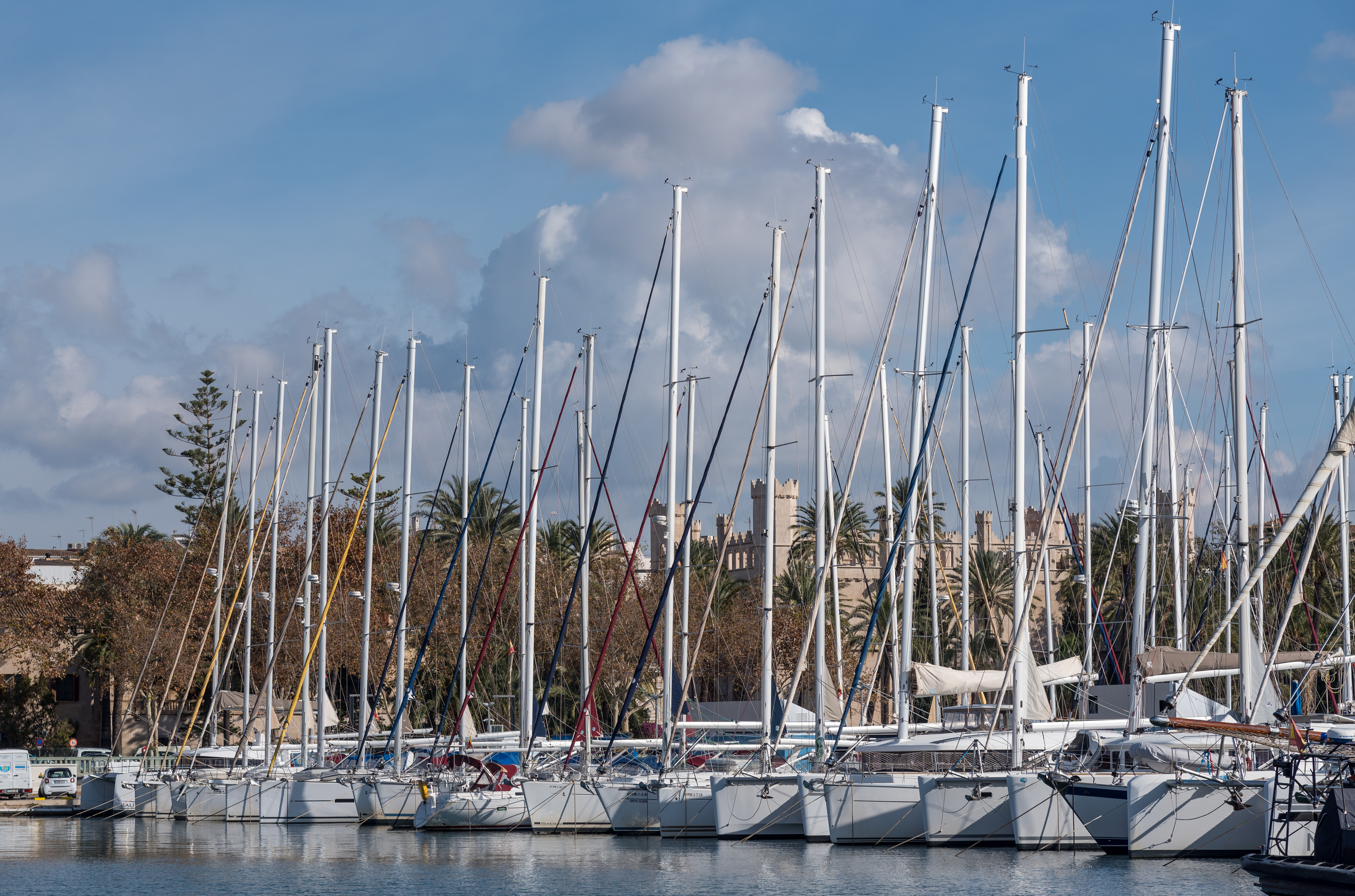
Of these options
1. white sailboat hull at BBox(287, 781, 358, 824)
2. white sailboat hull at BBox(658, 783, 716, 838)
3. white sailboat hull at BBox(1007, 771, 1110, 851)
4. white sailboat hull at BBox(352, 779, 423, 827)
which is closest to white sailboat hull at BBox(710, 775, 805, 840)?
white sailboat hull at BBox(658, 783, 716, 838)

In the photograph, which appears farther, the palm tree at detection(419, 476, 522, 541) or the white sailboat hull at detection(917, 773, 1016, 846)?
the palm tree at detection(419, 476, 522, 541)

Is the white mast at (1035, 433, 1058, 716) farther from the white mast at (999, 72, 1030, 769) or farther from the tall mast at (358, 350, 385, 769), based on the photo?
the tall mast at (358, 350, 385, 769)

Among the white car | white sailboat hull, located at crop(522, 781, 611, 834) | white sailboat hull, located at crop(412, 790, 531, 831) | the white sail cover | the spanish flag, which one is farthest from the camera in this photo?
the white car

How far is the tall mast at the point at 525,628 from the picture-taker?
35.5 metres

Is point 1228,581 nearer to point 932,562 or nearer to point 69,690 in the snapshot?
point 932,562

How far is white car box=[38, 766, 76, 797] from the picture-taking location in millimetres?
49250

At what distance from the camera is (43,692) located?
65.6m

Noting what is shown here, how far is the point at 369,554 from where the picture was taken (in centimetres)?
4084

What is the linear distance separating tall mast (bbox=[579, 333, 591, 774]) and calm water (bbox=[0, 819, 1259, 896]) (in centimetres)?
260

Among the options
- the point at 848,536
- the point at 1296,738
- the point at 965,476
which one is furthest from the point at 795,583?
the point at 1296,738

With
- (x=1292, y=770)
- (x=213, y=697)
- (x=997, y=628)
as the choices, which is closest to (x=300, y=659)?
(x=213, y=697)

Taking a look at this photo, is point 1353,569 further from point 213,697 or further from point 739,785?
point 213,697

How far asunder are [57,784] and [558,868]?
28397 millimetres

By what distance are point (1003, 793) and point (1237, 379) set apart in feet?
28.3
